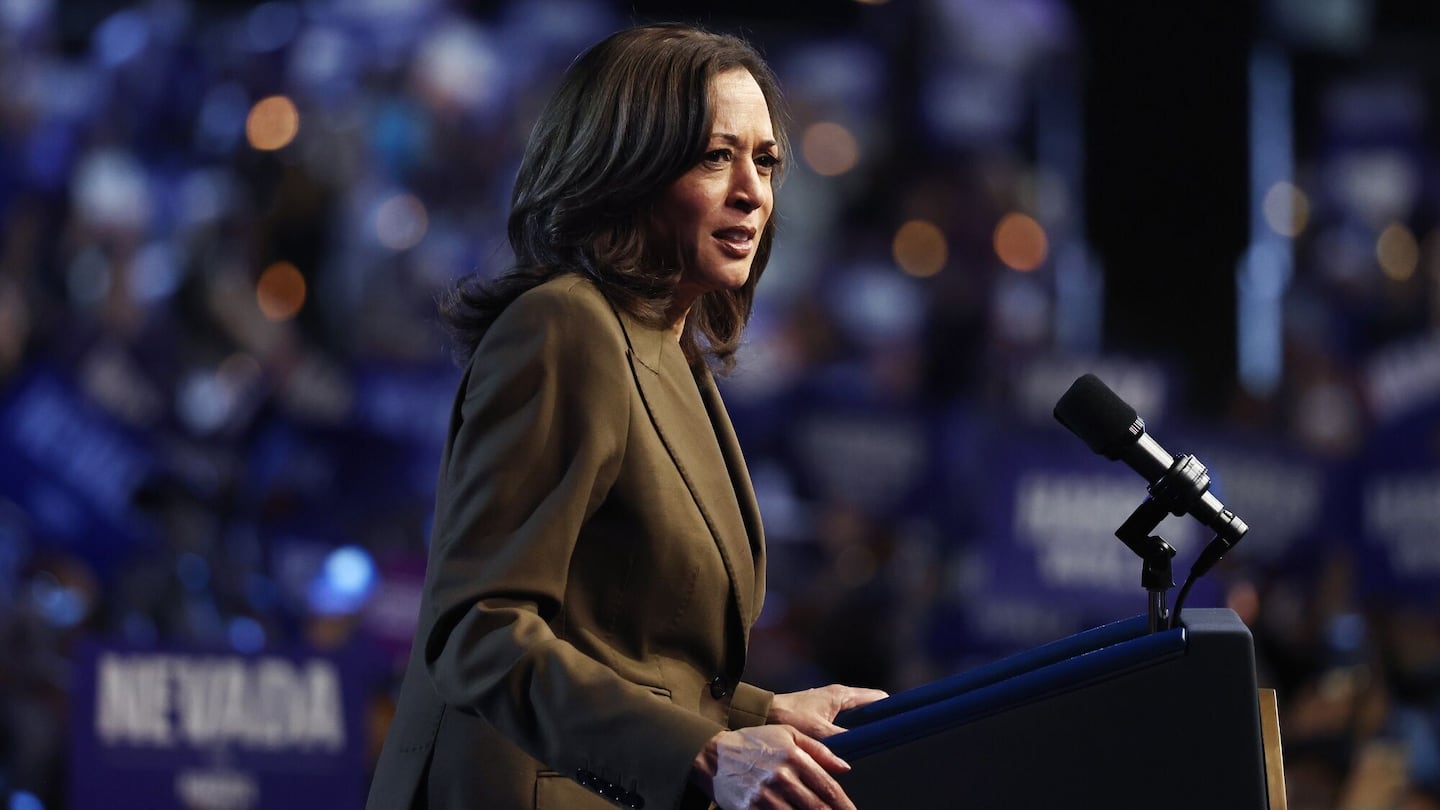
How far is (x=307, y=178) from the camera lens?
1246 centimetres

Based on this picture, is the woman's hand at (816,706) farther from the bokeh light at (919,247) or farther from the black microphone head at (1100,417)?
the bokeh light at (919,247)

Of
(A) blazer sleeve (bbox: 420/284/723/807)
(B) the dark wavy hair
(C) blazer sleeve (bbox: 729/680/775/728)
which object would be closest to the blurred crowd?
(C) blazer sleeve (bbox: 729/680/775/728)

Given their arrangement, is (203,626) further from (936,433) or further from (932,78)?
(932,78)

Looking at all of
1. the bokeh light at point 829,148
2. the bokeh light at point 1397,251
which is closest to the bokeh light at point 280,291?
Result: the bokeh light at point 829,148

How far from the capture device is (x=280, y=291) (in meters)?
11.7

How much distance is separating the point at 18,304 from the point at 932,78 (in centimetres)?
757

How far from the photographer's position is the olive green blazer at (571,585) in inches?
74.6

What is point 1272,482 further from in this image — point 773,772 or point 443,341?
point 773,772

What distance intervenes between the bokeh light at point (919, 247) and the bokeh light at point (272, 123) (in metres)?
4.35

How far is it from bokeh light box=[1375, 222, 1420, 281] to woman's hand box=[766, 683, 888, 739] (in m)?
10.8

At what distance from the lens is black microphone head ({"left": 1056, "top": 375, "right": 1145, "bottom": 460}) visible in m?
1.95

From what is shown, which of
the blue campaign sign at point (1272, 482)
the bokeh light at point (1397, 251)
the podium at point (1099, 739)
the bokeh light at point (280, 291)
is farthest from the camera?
the bokeh light at point (1397, 251)

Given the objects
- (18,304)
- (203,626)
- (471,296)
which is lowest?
(203,626)

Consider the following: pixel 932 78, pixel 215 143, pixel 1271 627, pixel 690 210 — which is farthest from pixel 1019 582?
pixel 932 78
